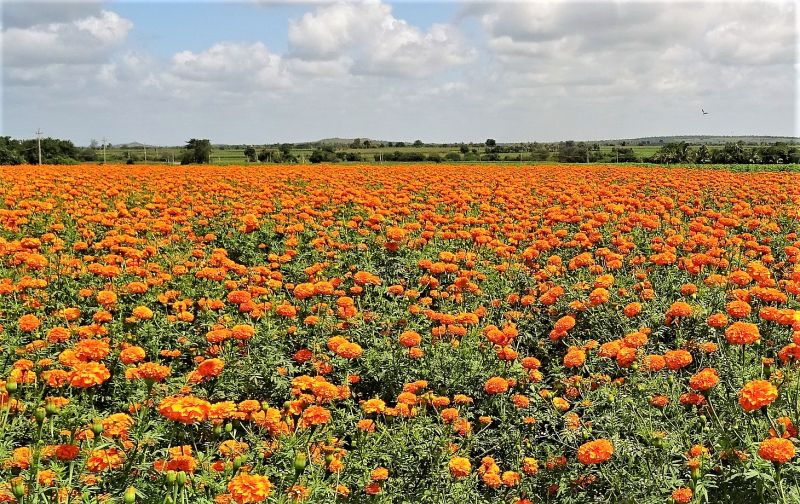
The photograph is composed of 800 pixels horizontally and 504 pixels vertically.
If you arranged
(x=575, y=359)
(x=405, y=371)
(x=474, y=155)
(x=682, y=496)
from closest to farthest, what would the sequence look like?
(x=682, y=496), (x=575, y=359), (x=405, y=371), (x=474, y=155)

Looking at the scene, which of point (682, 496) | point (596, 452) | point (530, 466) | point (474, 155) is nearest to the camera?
point (682, 496)

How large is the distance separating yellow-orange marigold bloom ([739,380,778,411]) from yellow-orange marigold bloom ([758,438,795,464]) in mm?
217

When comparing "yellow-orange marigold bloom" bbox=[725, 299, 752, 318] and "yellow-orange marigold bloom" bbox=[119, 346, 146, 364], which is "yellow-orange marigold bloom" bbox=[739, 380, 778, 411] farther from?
"yellow-orange marigold bloom" bbox=[119, 346, 146, 364]

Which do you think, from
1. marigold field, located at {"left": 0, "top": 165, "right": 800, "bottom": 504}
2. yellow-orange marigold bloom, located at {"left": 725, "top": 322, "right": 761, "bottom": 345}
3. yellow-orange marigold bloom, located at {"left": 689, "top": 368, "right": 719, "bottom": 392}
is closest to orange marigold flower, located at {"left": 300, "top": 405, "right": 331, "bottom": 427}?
marigold field, located at {"left": 0, "top": 165, "right": 800, "bottom": 504}

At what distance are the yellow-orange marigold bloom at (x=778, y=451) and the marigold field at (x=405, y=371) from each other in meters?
0.01

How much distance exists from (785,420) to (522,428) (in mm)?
1557

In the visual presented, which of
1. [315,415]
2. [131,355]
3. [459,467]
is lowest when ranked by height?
[459,467]

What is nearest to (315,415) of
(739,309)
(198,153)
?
(739,309)

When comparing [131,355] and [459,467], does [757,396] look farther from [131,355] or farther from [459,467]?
[131,355]

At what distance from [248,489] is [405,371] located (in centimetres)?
213

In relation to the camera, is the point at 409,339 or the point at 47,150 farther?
the point at 47,150

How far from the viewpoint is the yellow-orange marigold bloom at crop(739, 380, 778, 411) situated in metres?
2.82

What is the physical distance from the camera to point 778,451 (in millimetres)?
2594

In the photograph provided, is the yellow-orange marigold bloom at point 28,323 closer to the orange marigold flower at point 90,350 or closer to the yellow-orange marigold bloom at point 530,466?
the orange marigold flower at point 90,350
